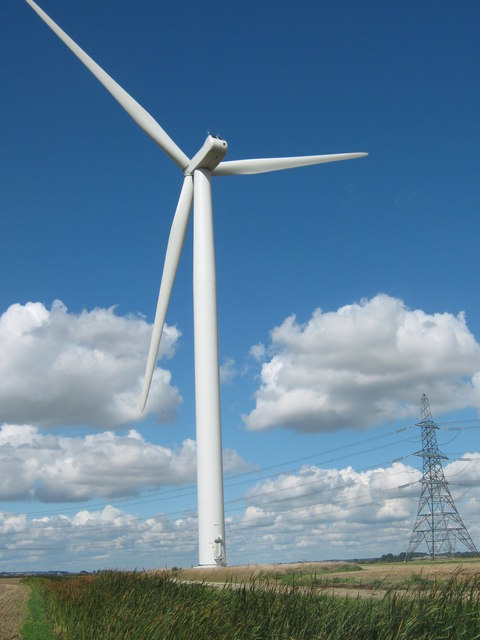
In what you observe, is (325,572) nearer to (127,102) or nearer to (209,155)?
(209,155)

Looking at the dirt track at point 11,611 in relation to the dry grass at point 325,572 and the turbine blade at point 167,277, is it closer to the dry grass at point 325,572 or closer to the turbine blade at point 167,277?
the dry grass at point 325,572

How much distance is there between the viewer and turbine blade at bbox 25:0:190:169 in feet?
205

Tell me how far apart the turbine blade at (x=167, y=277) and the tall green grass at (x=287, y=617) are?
3194cm

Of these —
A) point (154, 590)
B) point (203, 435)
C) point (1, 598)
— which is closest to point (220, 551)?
point (203, 435)

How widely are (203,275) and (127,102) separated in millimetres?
18597

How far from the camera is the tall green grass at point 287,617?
637 inches

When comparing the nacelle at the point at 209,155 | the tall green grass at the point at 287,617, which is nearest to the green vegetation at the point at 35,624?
the tall green grass at the point at 287,617

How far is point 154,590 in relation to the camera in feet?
91.5

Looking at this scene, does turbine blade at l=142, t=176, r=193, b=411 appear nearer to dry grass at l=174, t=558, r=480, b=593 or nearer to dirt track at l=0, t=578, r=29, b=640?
dry grass at l=174, t=558, r=480, b=593

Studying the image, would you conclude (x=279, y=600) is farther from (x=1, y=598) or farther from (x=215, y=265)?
(x=215, y=265)

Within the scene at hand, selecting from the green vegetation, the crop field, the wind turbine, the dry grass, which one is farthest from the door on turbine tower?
the crop field

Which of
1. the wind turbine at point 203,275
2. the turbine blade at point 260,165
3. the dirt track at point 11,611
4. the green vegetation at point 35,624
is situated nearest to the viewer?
the green vegetation at point 35,624

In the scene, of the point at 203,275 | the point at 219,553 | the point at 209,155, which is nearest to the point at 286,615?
the point at 219,553

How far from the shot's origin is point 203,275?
55.6 meters
